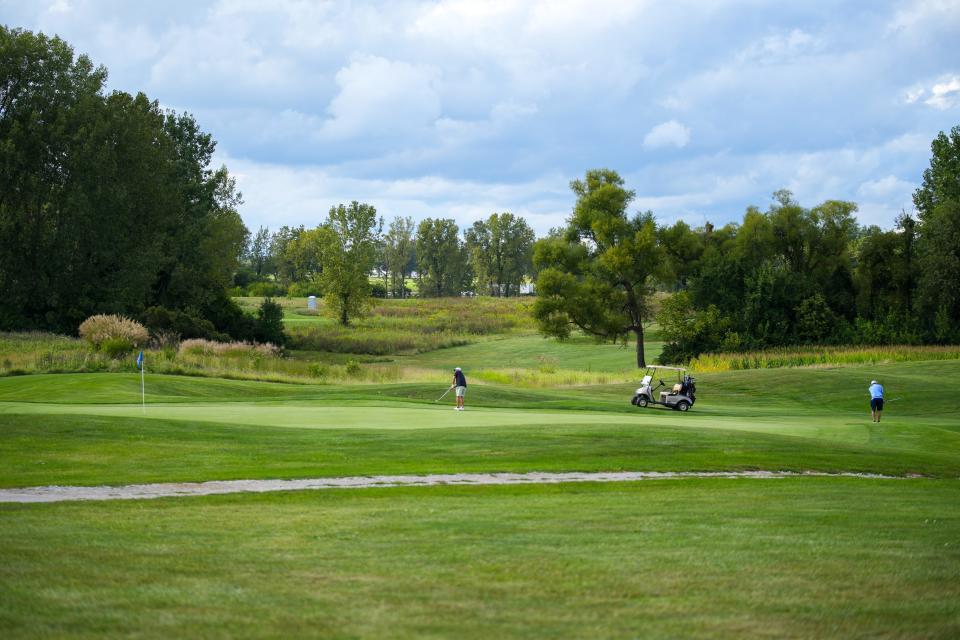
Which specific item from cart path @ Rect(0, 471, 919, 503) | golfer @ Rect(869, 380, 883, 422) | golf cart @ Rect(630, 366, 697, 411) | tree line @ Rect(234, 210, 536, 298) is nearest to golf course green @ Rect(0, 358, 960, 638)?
cart path @ Rect(0, 471, 919, 503)

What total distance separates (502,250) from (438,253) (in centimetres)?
1073

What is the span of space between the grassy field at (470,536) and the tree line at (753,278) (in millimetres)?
37618

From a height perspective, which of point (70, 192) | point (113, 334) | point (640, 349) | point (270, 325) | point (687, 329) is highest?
Result: point (70, 192)

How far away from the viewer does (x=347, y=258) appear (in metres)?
95.0

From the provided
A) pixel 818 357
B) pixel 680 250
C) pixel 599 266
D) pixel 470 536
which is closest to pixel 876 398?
pixel 470 536

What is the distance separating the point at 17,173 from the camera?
183ft

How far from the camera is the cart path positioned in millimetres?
13008

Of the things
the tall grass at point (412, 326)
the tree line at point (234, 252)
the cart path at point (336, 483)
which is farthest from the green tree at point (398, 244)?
the cart path at point (336, 483)

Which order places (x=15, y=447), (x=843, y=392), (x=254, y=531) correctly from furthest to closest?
(x=843, y=392)
(x=15, y=447)
(x=254, y=531)

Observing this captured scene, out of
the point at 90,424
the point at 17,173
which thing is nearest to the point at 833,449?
the point at 90,424

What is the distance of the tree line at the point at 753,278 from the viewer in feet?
204

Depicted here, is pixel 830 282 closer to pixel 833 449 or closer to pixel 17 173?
pixel 833 449

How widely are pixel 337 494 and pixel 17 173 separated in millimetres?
51359

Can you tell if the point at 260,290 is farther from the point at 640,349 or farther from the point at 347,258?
the point at 640,349
